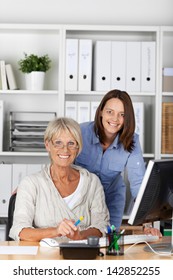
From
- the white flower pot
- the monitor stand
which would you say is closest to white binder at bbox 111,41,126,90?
the white flower pot

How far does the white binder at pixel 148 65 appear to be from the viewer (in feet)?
13.8

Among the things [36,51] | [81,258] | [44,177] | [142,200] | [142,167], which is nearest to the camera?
[81,258]

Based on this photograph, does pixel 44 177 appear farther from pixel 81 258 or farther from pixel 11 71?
pixel 11 71

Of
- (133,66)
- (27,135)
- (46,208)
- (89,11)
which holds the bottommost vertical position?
(46,208)

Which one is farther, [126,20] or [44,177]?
[126,20]

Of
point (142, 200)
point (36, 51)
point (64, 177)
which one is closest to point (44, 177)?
point (64, 177)

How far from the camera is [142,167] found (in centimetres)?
315

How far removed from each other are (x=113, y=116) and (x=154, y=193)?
0.81m

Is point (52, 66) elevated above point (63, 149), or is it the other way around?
point (52, 66)

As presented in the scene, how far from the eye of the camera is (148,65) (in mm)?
4203

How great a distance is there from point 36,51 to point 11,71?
30 cm

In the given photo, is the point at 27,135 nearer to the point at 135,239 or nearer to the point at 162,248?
the point at 135,239

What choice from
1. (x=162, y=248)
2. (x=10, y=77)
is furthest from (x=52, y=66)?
(x=162, y=248)

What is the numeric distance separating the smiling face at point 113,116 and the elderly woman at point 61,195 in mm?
317
